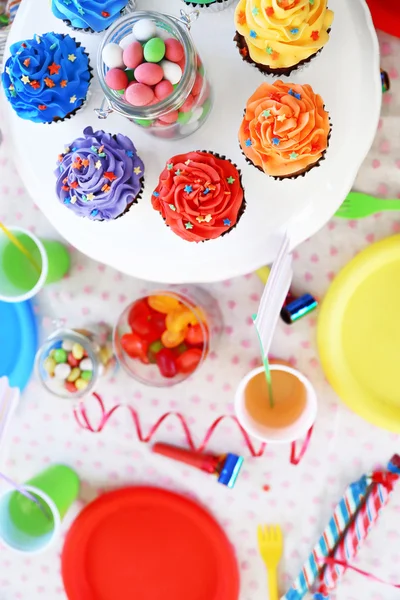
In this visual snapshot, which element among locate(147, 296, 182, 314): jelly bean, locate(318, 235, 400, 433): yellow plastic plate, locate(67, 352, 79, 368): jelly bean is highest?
locate(318, 235, 400, 433): yellow plastic plate

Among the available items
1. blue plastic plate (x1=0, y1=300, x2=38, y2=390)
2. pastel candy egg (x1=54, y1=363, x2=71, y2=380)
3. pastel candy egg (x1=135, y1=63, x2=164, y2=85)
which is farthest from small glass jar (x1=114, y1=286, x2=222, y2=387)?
pastel candy egg (x1=135, y1=63, x2=164, y2=85)

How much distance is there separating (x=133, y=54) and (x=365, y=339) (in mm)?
714

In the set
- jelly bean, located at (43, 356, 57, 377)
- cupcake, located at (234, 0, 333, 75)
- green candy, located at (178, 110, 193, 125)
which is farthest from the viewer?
jelly bean, located at (43, 356, 57, 377)

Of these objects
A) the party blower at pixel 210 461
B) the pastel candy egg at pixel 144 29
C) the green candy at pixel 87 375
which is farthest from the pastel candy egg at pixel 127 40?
the party blower at pixel 210 461

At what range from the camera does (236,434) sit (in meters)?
1.29

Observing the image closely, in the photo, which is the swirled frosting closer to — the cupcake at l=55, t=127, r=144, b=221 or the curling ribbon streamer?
the cupcake at l=55, t=127, r=144, b=221

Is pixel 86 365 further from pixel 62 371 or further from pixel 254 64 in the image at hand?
pixel 254 64

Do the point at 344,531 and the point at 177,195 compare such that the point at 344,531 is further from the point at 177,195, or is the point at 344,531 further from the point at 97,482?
the point at 177,195

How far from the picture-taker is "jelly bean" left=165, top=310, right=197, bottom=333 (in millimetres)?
1203

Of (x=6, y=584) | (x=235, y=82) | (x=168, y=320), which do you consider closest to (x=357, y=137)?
(x=235, y=82)

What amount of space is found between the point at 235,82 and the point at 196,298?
43 cm

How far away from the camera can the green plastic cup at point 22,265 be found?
1.21 meters

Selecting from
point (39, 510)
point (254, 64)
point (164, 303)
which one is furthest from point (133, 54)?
point (39, 510)

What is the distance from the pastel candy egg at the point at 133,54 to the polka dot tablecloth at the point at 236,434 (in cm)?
46
